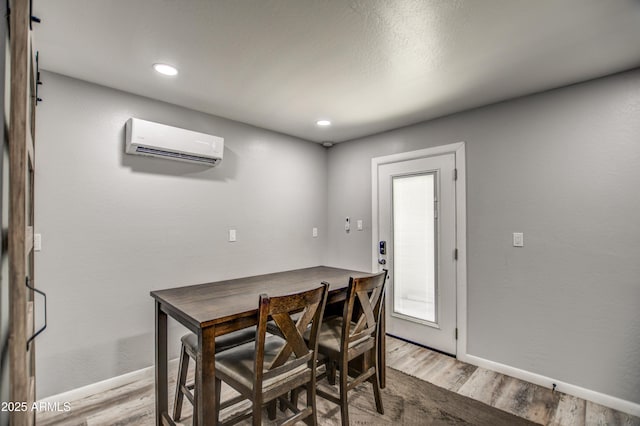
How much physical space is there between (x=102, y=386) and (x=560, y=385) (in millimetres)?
3482

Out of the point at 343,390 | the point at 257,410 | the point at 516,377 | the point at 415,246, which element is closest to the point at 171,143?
the point at 257,410

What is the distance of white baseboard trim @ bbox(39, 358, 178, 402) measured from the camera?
2.16m

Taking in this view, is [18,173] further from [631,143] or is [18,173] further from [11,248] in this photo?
[631,143]

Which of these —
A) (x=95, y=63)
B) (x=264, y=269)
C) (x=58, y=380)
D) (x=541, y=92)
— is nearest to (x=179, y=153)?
(x=95, y=63)

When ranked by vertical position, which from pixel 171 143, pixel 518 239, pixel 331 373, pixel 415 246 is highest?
pixel 171 143

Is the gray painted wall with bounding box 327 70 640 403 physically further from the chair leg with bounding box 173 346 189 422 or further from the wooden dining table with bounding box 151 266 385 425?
the chair leg with bounding box 173 346 189 422

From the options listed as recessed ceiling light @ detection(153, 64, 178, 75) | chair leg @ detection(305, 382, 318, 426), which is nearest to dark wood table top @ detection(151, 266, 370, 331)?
chair leg @ detection(305, 382, 318, 426)

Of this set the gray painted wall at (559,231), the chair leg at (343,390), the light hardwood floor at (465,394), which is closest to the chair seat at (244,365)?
the chair leg at (343,390)

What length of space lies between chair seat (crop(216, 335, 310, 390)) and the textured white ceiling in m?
1.72

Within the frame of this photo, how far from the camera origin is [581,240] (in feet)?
7.49

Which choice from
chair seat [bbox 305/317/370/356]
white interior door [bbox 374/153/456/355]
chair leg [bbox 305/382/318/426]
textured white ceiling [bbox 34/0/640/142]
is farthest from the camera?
white interior door [bbox 374/153/456/355]

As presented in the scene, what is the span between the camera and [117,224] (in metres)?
2.43

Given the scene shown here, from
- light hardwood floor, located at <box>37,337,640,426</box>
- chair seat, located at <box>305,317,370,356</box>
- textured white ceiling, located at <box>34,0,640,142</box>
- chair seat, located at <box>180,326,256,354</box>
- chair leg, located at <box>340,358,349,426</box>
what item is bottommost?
light hardwood floor, located at <box>37,337,640,426</box>

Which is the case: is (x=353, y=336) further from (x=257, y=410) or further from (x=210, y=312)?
(x=210, y=312)
